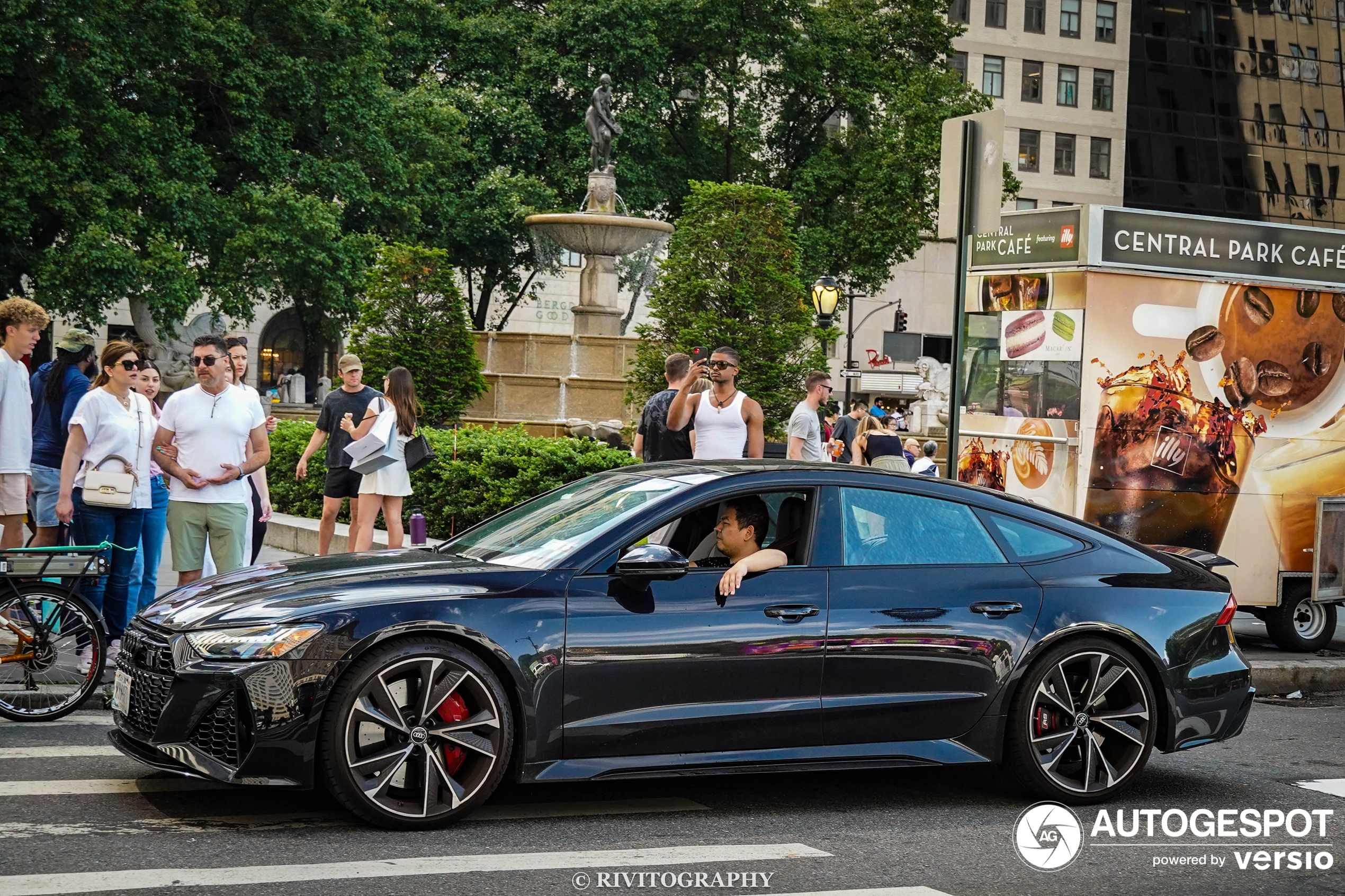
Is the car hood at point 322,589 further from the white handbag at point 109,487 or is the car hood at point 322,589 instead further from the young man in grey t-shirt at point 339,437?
the young man in grey t-shirt at point 339,437

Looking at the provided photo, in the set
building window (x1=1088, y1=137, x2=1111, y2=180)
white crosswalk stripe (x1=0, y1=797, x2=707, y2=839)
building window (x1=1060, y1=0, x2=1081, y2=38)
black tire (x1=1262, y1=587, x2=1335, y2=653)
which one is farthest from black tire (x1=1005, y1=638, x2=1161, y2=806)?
building window (x1=1060, y1=0, x2=1081, y2=38)

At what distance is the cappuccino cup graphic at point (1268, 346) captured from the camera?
11.2m

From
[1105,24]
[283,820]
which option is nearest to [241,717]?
[283,820]

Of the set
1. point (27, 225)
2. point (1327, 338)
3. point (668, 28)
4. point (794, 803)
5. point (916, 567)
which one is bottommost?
point (794, 803)

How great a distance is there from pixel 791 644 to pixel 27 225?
2475 cm

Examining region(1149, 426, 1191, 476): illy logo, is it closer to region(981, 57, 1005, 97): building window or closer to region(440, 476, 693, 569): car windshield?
region(440, 476, 693, 569): car windshield

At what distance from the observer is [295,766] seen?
5.28m


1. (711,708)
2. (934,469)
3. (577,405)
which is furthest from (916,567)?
(577,405)

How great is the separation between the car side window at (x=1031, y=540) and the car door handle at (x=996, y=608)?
253 mm

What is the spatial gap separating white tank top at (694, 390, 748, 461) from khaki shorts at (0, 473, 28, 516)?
13.7 ft

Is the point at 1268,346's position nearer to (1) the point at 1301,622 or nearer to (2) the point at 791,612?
(1) the point at 1301,622

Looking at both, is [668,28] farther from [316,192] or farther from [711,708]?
[711,708]

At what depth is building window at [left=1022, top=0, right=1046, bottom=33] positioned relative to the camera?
6975 cm

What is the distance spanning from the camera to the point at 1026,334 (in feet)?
38.4
